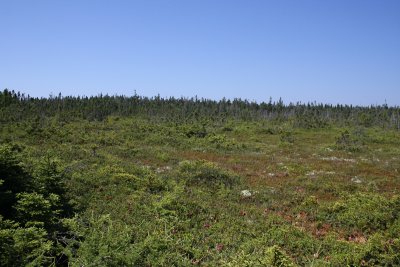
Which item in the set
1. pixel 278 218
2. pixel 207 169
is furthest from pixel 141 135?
pixel 278 218

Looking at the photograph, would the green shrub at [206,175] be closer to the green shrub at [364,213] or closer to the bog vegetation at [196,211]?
the bog vegetation at [196,211]

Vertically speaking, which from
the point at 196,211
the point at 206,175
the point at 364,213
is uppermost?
the point at 206,175

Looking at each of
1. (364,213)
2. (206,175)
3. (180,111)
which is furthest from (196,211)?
(180,111)

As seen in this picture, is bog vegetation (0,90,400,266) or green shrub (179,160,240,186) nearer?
bog vegetation (0,90,400,266)

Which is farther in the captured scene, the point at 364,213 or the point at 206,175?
the point at 206,175

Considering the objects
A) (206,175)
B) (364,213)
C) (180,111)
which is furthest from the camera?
(180,111)

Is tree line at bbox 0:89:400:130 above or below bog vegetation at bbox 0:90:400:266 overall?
above

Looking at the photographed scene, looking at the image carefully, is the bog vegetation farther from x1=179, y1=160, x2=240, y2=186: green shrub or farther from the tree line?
the tree line

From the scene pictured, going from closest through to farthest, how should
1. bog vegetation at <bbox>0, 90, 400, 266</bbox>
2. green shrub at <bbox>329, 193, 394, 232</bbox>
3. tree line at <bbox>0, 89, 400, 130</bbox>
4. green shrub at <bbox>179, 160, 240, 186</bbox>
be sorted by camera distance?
bog vegetation at <bbox>0, 90, 400, 266</bbox> < green shrub at <bbox>329, 193, 394, 232</bbox> < green shrub at <bbox>179, 160, 240, 186</bbox> < tree line at <bbox>0, 89, 400, 130</bbox>

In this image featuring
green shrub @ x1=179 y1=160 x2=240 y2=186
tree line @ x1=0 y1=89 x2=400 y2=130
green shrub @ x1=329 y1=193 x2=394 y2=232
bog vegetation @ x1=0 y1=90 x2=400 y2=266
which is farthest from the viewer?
tree line @ x1=0 y1=89 x2=400 y2=130

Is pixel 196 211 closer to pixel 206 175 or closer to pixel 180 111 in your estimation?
pixel 206 175

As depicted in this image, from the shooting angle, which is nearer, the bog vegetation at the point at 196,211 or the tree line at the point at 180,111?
the bog vegetation at the point at 196,211

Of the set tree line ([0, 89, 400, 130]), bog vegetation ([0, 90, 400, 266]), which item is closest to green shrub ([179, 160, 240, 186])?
bog vegetation ([0, 90, 400, 266])

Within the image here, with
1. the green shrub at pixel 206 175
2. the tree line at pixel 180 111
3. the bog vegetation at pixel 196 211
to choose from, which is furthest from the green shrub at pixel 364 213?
the tree line at pixel 180 111
